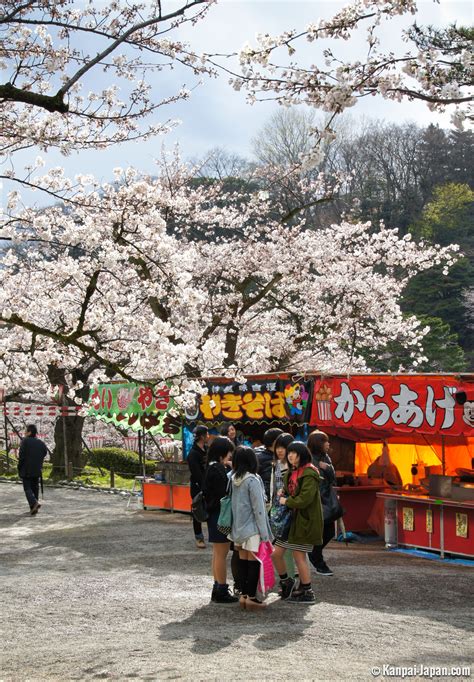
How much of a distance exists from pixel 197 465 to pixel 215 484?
131 inches

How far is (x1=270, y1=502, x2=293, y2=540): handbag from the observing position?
876cm

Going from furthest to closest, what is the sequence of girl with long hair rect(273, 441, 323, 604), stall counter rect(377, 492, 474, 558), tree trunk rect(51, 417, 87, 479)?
tree trunk rect(51, 417, 87, 479) → stall counter rect(377, 492, 474, 558) → girl with long hair rect(273, 441, 323, 604)

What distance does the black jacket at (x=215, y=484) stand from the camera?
8.86 meters

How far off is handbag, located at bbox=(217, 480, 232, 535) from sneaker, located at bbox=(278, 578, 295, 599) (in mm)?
1031

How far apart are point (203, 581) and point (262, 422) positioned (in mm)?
4525

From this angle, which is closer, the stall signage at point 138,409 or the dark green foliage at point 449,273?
the stall signage at point 138,409

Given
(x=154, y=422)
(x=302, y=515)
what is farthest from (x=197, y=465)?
(x=154, y=422)

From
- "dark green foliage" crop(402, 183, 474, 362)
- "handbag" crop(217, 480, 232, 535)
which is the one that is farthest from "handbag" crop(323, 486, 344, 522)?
"dark green foliage" crop(402, 183, 474, 362)

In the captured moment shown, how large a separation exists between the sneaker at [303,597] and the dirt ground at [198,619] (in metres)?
0.11

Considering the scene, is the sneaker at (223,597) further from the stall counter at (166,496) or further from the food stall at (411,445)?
the stall counter at (166,496)

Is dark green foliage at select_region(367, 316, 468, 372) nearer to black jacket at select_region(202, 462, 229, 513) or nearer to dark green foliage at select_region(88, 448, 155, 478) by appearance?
dark green foliage at select_region(88, 448, 155, 478)

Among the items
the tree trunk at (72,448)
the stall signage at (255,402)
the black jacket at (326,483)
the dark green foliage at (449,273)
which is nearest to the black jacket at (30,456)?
the stall signage at (255,402)

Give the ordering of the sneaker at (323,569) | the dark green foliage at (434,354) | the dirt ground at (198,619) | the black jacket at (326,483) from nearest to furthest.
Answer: the dirt ground at (198,619) < the sneaker at (323,569) < the black jacket at (326,483) < the dark green foliage at (434,354)

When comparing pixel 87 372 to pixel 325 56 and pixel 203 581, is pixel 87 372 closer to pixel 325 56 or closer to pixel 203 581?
pixel 203 581
